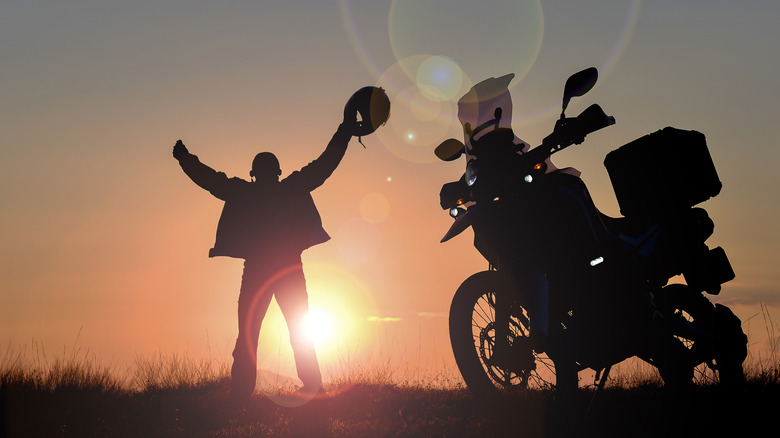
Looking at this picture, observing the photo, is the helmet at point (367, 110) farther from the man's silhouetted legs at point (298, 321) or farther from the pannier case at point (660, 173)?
the pannier case at point (660, 173)

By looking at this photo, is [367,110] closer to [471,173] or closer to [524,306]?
[471,173]

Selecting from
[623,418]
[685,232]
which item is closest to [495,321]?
[623,418]

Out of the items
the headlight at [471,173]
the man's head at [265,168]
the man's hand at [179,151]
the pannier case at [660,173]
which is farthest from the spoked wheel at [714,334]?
the man's hand at [179,151]

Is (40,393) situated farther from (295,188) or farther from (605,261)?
(605,261)

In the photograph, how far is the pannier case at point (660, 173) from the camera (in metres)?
5.63

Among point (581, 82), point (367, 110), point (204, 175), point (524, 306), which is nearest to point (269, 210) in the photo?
point (204, 175)

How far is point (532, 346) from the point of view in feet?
16.6

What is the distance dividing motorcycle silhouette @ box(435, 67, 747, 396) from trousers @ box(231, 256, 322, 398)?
2.02 metres

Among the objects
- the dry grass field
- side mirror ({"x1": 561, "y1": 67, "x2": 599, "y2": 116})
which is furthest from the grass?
side mirror ({"x1": 561, "y1": 67, "x2": 599, "y2": 116})

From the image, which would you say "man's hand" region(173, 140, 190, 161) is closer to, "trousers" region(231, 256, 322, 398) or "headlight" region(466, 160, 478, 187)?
"trousers" region(231, 256, 322, 398)

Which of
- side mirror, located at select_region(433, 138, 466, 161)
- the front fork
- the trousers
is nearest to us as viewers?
the front fork

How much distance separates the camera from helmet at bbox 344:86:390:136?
24.8 ft

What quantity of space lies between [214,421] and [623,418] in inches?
138

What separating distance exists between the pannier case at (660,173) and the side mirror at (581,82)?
1.39 meters
